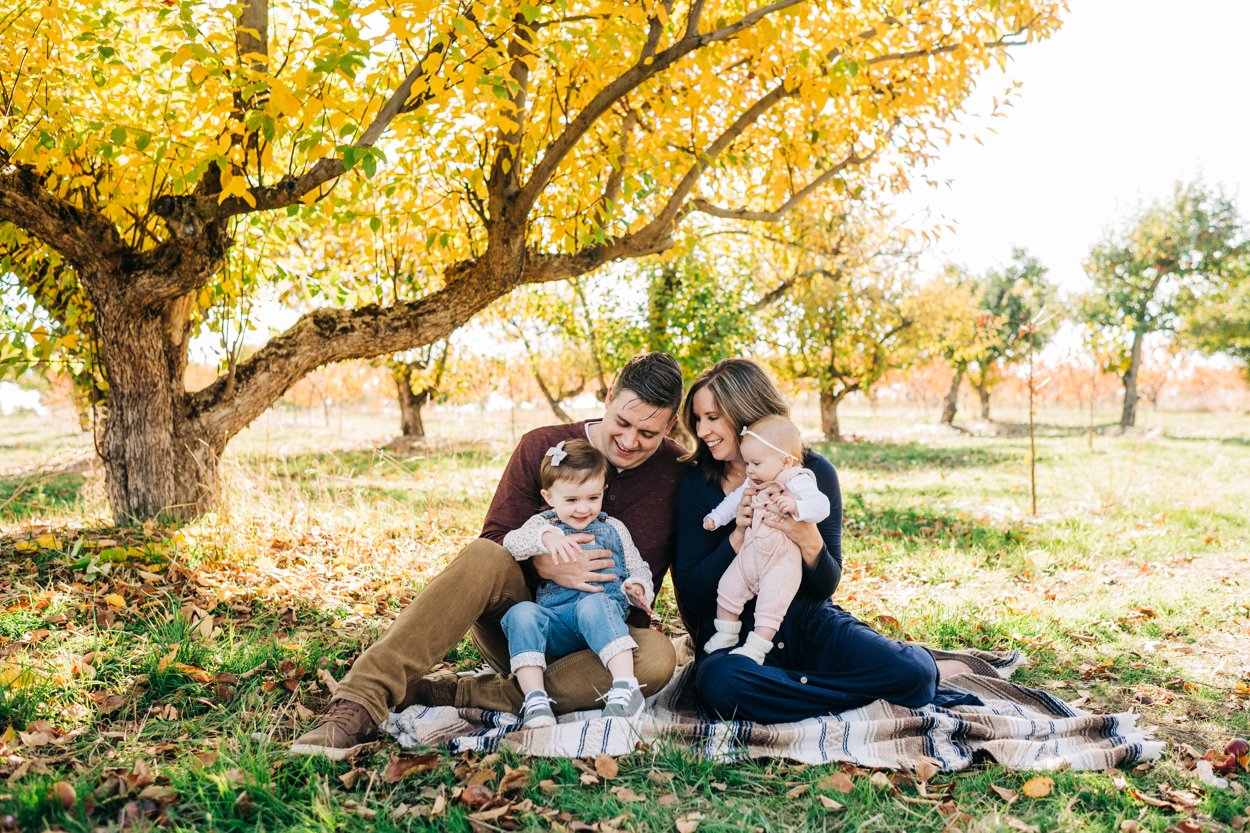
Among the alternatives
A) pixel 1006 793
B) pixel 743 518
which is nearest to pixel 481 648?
pixel 743 518

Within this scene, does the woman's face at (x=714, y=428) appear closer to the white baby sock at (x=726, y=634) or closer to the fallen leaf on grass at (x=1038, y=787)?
the white baby sock at (x=726, y=634)

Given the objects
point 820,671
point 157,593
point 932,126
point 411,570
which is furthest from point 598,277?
point 820,671

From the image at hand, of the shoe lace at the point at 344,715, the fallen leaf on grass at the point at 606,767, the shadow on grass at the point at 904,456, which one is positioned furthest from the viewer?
the shadow on grass at the point at 904,456

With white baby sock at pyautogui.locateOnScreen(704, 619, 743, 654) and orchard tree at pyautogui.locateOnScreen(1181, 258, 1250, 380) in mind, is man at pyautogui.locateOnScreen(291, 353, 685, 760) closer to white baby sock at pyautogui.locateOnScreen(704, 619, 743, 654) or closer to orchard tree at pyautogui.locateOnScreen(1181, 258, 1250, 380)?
white baby sock at pyautogui.locateOnScreen(704, 619, 743, 654)

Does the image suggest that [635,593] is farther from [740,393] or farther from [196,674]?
[196,674]

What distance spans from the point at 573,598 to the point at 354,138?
9.02ft

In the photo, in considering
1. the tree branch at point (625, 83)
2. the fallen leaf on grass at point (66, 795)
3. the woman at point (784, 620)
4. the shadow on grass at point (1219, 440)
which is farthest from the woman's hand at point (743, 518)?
the shadow on grass at point (1219, 440)

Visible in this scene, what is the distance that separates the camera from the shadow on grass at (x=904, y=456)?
14.3m

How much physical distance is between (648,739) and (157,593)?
2925 mm

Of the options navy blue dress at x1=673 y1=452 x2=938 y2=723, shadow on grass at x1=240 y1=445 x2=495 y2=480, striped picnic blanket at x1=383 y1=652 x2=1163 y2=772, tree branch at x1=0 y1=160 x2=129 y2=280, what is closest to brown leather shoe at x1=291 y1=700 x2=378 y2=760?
striped picnic blanket at x1=383 y1=652 x2=1163 y2=772

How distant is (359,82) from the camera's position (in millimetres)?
6203

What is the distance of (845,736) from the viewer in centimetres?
316

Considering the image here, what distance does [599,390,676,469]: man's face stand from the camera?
140 inches

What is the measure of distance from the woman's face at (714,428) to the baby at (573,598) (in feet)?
1.57
